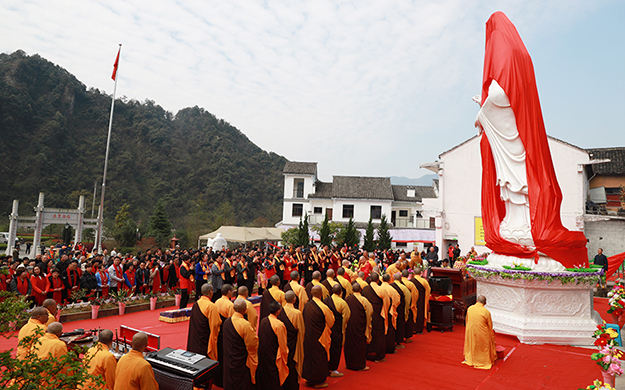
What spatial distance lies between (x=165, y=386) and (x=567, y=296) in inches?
335

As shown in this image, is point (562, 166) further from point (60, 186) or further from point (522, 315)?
point (60, 186)

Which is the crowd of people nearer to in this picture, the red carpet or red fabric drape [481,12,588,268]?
the red carpet

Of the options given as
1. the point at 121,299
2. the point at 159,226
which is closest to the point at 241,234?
the point at 159,226

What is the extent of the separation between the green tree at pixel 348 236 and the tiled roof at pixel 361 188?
17.1 feet

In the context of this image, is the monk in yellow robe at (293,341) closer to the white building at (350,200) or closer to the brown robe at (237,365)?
the brown robe at (237,365)

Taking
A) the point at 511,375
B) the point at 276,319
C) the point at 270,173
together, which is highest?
the point at 270,173

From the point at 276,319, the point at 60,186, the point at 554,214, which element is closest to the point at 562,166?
the point at 554,214

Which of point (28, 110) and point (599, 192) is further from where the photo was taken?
point (28, 110)

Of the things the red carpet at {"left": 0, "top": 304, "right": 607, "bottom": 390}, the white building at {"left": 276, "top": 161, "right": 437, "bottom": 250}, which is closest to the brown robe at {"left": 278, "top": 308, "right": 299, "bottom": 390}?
the red carpet at {"left": 0, "top": 304, "right": 607, "bottom": 390}

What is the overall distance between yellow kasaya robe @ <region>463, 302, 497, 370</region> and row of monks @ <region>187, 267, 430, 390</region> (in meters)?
1.46

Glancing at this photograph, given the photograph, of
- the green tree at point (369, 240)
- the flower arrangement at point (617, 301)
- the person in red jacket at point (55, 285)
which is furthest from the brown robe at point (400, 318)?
the green tree at point (369, 240)

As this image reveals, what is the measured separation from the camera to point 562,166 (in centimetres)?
2073

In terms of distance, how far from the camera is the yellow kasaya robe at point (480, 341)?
693cm

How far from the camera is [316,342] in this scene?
19.9 ft
